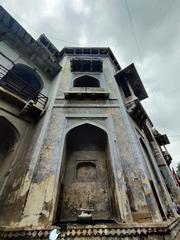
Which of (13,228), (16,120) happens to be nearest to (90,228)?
(13,228)

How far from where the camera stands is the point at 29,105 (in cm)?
700

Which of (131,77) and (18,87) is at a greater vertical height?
(131,77)

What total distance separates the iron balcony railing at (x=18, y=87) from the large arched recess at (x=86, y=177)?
2.86 metres

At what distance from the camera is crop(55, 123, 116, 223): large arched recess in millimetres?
4934

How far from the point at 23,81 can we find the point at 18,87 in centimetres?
41

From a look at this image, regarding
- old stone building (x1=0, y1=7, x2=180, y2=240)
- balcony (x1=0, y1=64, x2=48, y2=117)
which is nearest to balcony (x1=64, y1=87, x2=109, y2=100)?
old stone building (x1=0, y1=7, x2=180, y2=240)

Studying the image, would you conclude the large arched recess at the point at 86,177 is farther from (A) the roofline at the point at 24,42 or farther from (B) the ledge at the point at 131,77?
(A) the roofline at the point at 24,42

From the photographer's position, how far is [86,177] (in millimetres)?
5809

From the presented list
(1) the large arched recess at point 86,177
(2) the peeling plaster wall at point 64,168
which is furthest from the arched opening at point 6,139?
(1) the large arched recess at point 86,177

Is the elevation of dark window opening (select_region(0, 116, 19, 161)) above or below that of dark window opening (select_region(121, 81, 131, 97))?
below

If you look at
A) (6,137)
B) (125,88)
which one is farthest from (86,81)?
(6,137)

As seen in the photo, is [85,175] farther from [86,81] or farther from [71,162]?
[86,81]

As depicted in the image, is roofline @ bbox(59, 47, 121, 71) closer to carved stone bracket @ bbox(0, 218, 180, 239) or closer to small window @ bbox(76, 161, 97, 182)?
small window @ bbox(76, 161, 97, 182)

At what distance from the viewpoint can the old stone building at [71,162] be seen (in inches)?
157
